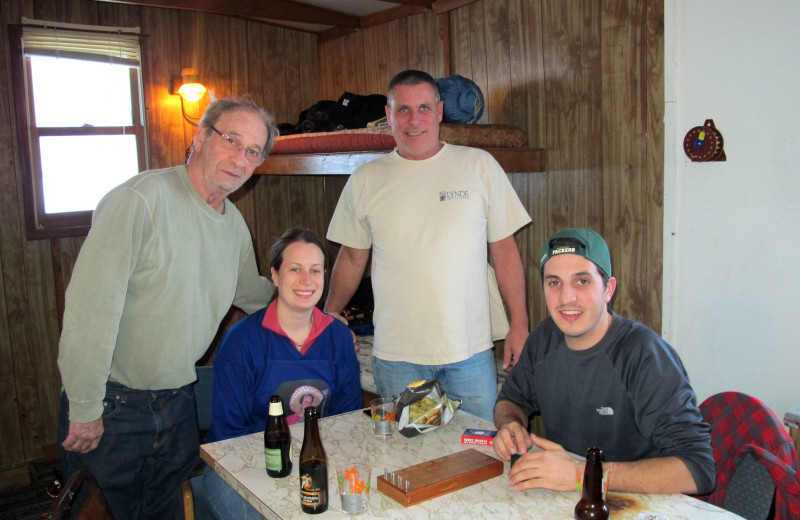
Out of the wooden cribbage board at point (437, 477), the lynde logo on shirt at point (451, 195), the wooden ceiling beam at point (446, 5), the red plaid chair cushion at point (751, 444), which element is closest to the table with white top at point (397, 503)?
the wooden cribbage board at point (437, 477)

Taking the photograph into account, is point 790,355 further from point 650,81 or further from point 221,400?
point 221,400

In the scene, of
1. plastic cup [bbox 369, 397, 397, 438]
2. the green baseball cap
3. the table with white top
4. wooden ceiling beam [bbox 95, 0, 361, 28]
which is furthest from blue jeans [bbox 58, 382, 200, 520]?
wooden ceiling beam [bbox 95, 0, 361, 28]

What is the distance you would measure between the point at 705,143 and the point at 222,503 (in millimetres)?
2256

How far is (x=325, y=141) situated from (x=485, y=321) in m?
1.65

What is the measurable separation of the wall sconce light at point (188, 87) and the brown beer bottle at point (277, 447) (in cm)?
341

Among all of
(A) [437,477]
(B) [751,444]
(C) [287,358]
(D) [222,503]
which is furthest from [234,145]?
(B) [751,444]

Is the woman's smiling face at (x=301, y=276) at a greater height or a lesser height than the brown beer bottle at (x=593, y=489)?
greater

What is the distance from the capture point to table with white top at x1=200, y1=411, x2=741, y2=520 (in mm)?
1455

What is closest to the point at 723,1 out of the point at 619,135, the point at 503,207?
the point at 619,135

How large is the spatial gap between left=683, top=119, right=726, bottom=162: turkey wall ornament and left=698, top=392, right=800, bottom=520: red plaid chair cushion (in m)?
1.26

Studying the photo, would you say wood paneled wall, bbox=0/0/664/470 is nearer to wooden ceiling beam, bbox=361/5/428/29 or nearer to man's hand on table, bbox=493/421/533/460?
wooden ceiling beam, bbox=361/5/428/29

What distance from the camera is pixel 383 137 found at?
10.9ft

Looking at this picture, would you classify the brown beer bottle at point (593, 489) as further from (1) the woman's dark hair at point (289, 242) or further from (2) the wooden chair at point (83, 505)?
(1) the woman's dark hair at point (289, 242)

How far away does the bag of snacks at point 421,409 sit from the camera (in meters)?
1.93
